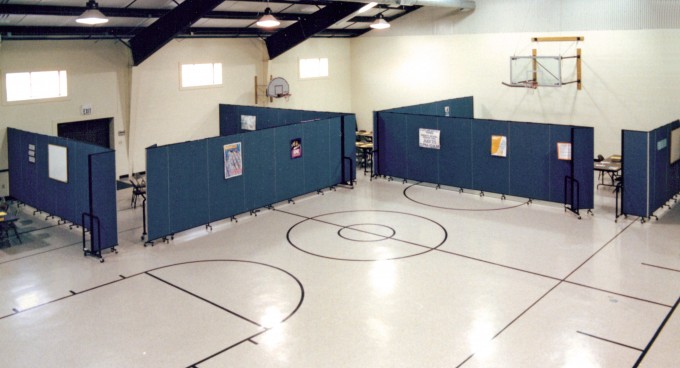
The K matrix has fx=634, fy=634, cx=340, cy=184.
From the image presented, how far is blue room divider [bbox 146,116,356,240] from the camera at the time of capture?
12625 millimetres

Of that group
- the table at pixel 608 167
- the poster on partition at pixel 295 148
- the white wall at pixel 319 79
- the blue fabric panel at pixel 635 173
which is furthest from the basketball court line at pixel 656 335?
the white wall at pixel 319 79

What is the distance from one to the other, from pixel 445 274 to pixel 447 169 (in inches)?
251

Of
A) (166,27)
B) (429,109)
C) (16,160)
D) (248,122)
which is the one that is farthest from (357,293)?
(429,109)

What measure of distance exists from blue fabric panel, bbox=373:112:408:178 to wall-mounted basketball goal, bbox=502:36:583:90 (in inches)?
181

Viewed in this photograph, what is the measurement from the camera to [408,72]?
2398cm

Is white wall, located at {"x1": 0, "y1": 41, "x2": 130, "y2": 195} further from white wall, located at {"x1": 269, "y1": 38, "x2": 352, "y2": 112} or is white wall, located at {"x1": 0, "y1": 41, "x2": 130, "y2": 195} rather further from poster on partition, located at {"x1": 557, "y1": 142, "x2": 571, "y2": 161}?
poster on partition, located at {"x1": 557, "y1": 142, "x2": 571, "y2": 161}

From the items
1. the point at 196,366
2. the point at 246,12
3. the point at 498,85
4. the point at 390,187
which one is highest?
the point at 246,12

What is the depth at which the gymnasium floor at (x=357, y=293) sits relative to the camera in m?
8.14

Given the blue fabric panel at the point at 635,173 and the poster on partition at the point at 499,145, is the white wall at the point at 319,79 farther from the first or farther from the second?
the blue fabric panel at the point at 635,173

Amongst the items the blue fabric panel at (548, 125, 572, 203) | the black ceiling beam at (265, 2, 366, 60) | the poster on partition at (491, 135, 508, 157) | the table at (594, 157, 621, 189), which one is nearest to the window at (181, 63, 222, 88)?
the black ceiling beam at (265, 2, 366, 60)

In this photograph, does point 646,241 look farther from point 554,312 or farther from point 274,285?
point 274,285

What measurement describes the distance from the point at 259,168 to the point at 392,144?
4694 mm

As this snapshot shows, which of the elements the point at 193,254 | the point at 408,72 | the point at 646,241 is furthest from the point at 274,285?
the point at 408,72

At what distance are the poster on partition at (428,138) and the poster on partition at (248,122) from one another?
5.30 meters
